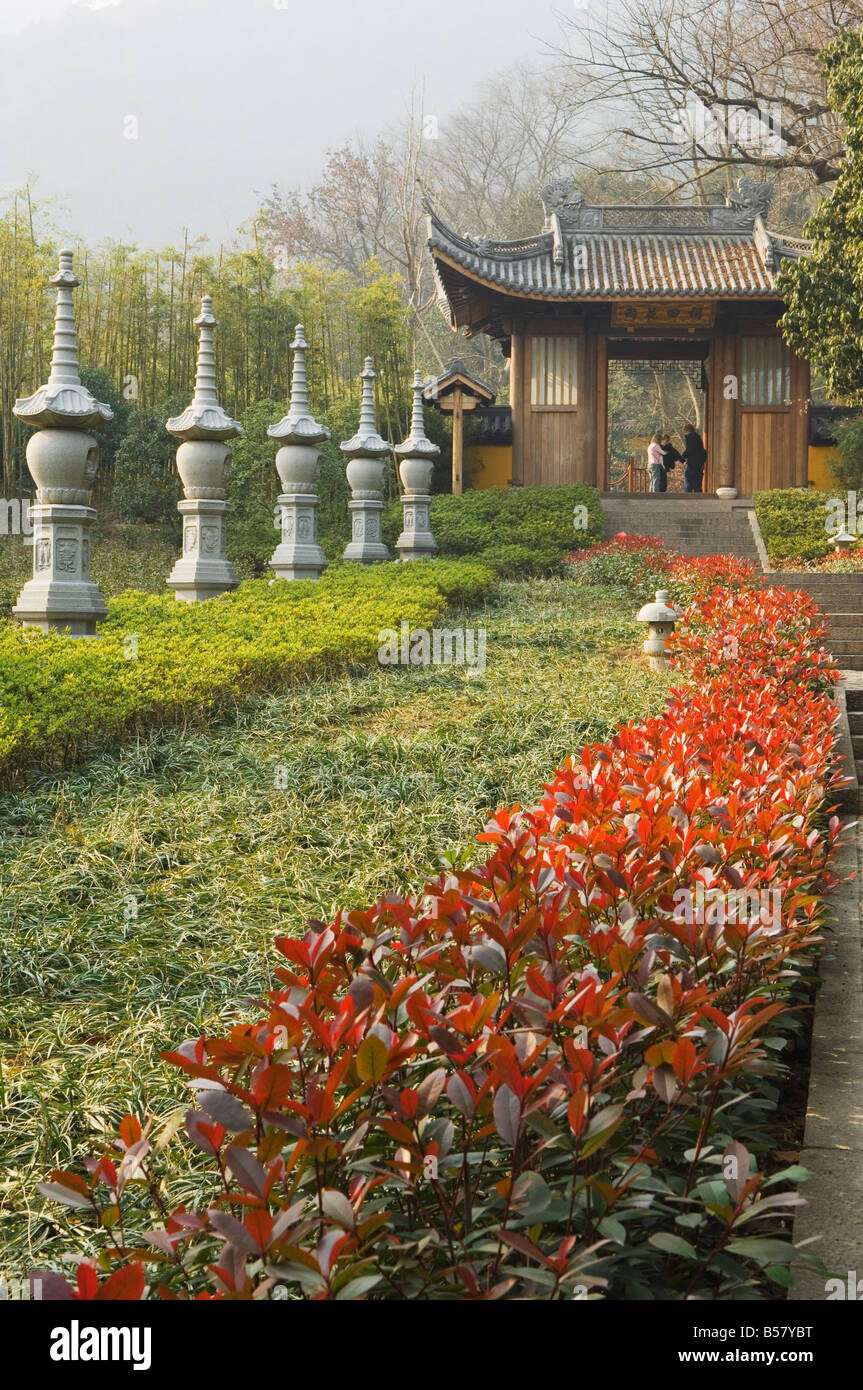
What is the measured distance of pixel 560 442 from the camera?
19.4 metres

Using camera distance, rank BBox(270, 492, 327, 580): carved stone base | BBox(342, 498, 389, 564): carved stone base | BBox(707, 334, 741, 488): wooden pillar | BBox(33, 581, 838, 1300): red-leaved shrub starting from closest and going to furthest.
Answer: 1. BBox(33, 581, 838, 1300): red-leaved shrub
2. BBox(270, 492, 327, 580): carved stone base
3. BBox(342, 498, 389, 564): carved stone base
4. BBox(707, 334, 741, 488): wooden pillar

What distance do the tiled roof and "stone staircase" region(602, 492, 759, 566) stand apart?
10.6 ft

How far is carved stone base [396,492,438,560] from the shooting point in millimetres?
15844

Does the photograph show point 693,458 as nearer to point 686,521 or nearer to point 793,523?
point 686,521

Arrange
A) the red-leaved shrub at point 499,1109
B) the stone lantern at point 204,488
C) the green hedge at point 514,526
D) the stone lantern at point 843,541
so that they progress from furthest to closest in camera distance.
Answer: the green hedge at point 514,526
the stone lantern at point 843,541
the stone lantern at point 204,488
the red-leaved shrub at point 499,1109

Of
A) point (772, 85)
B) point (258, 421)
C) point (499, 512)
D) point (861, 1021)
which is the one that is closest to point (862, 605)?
point (499, 512)

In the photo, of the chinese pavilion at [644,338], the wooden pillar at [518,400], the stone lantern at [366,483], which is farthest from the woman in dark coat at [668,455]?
the stone lantern at [366,483]

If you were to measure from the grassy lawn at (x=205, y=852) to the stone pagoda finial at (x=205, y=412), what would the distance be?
12.4 feet

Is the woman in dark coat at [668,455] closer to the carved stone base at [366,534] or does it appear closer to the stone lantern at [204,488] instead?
the carved stone base at [366,534]

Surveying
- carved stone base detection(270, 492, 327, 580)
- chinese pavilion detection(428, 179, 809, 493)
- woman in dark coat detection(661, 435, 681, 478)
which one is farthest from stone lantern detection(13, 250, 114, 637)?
woman in dark coat detection(661, 435, 681, 478)

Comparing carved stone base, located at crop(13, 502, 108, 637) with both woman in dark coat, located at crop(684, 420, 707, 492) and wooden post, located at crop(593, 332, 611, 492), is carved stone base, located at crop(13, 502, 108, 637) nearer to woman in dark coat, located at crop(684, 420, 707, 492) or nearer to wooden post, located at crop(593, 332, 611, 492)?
wooden post, located at crop(593, 332, 611, 492)

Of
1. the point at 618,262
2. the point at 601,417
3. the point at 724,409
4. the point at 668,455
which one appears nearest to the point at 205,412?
the point at 601,417

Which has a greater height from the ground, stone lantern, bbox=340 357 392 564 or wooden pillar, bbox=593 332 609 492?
wooden pillar, bbox=593 332 609 492

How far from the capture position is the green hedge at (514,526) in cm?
1600
